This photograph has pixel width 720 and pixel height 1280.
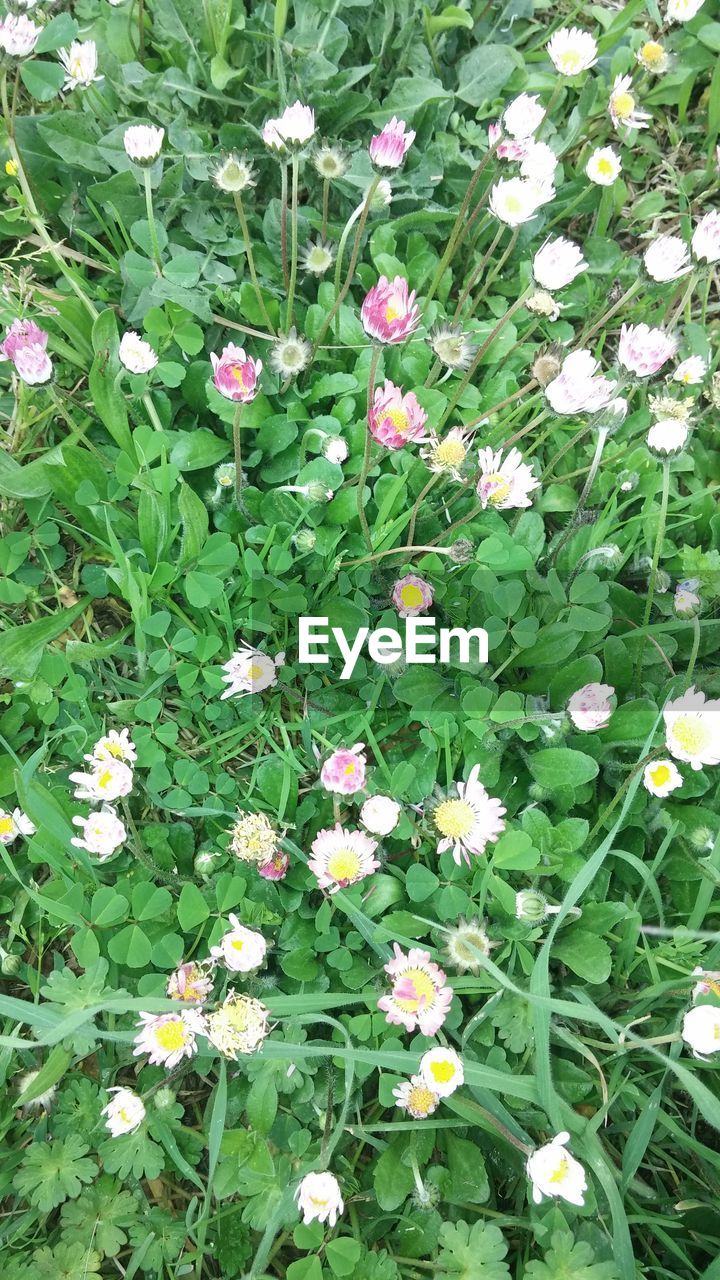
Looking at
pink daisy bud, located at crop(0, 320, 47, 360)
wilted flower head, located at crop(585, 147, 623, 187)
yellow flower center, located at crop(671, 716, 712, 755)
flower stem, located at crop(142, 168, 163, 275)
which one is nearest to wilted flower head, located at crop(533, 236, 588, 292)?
wilted flower head, located at crop(585, 147, 623, 187)

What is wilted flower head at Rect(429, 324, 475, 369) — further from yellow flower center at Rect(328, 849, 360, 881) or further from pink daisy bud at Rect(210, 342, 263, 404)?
yellow flower center at Rect(328, 849, 360, 881)

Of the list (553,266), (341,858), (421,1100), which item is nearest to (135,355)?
(553,266)

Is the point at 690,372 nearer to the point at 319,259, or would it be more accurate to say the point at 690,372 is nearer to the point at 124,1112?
the point at 319,259

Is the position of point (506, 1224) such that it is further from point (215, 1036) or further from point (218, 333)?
point (218, 333)

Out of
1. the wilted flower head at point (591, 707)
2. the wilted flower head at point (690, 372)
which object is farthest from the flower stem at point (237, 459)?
the wilted flower head at point (690, 372)

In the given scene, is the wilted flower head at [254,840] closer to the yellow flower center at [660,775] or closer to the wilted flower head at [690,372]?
the yellow flower center at [660,775]
